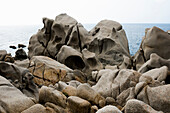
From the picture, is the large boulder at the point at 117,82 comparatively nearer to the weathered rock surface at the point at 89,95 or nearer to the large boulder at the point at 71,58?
the weathered rock surface at the point at 89,95

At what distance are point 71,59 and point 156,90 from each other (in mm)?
14039

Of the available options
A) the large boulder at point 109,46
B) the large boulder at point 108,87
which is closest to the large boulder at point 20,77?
the large boulder at point 108,87

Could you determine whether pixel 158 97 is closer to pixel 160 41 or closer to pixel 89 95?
pixel 89 95

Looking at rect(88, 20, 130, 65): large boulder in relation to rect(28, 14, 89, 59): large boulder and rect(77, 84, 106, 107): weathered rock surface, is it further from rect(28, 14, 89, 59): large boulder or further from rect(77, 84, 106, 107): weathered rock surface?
rect(77, 84, 106, 107): weathered rock surface

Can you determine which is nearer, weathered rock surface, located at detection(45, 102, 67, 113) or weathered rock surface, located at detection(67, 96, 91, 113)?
weathered rock surface, located at detection(45, 102, 67, 113)

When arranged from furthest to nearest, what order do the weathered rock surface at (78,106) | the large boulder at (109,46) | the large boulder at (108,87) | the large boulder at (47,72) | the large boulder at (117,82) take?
the large boulder at (109,46) → the large boulder at (47,72) → the large boulder at (108,87) → the large boulder at (117,82) → the weathered rock surface at (78,106)

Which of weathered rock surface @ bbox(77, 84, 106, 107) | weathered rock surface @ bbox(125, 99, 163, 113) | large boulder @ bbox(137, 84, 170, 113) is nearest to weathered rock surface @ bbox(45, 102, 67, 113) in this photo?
weathered rock surface @ bbox(77, 84, 106, 107)

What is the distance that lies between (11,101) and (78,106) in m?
2.39

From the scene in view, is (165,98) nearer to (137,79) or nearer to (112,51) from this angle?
(137,79)

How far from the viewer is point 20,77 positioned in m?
9.28

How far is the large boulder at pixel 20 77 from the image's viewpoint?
29.5 feet

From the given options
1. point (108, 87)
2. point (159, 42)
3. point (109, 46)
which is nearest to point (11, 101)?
point (108, 87)

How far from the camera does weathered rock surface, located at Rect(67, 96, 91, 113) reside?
22.1ft

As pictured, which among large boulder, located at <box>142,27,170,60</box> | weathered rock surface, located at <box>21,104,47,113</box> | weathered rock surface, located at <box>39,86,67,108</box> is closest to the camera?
weathered rock surface, located at <box>21,104,47,113</box>
